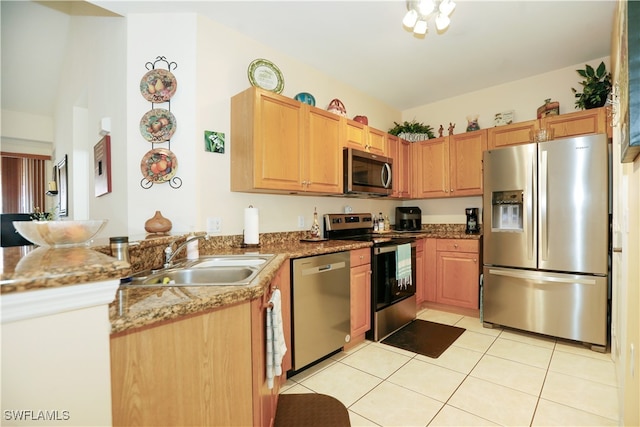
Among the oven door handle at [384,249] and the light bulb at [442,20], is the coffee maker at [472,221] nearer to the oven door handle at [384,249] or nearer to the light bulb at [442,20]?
the oven door handle at [384,249]

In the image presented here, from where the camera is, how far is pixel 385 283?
2713mm

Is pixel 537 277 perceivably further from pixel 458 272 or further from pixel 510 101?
pixel 510 101

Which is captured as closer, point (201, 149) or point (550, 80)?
point (201, 149)

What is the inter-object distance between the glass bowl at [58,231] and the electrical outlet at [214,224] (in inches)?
44.1

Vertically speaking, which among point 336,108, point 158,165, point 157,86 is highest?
point 336,108

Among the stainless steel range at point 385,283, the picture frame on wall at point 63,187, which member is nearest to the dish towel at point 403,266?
the stainless steel range at point 385,283

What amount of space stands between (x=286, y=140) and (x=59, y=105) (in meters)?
4.12

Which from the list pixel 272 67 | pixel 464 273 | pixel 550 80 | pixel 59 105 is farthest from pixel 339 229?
pixel 59 105

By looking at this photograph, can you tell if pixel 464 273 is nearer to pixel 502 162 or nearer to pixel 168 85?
pixel 502 162

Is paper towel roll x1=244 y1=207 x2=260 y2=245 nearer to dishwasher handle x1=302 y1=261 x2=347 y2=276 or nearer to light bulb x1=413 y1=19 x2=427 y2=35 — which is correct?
dishwasher handle x1=302 y1=261 x2=347 y2=276

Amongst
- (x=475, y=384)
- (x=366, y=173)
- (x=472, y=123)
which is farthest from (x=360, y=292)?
(x=472, y=123)

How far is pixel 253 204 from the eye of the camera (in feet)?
8.46

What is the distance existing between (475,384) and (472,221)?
2.07 m

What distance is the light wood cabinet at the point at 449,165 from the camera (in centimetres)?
340
